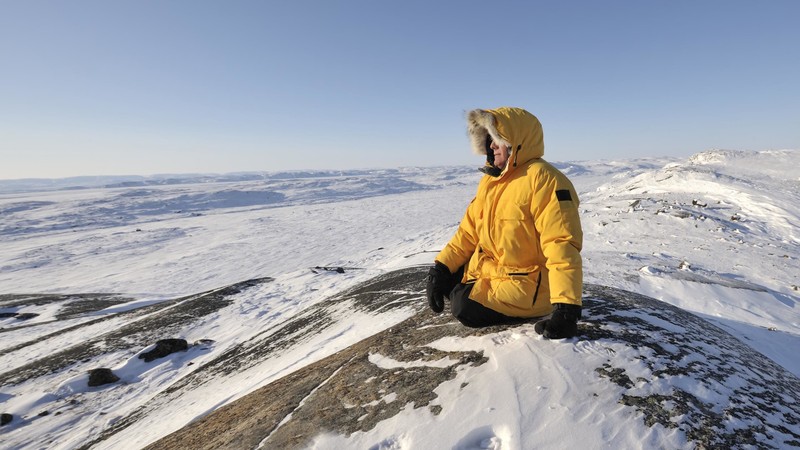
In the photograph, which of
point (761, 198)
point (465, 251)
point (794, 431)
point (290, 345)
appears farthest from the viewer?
point (761, 198)

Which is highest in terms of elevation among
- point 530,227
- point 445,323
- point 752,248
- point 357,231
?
point 530,227

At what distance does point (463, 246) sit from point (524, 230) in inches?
32.3

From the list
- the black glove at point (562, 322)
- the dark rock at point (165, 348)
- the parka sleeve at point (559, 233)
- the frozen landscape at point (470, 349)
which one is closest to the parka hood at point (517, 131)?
the parka sleeve at point (559, 233)

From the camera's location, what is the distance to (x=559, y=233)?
2596 millimetres

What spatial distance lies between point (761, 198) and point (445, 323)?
71.1 ft

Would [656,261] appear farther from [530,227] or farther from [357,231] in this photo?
[357,231]

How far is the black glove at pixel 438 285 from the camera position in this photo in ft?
11.9

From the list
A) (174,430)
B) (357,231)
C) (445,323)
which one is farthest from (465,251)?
(357,231)

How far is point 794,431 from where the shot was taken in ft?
6.73

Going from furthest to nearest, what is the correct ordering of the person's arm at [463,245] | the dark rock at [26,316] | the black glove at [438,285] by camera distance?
the dark rock at [26,316]
the black glove at [438,285]
the person's arm at [463,245]

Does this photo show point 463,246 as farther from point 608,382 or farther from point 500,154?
point 608,382

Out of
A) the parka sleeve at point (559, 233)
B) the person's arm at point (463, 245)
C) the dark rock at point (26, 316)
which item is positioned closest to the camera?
the parka sleeve at point (559, 233)

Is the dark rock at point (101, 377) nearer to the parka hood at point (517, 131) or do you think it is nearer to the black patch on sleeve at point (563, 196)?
the parka hood at point (517, 131)

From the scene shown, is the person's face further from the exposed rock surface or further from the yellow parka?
the exposed rock surface
